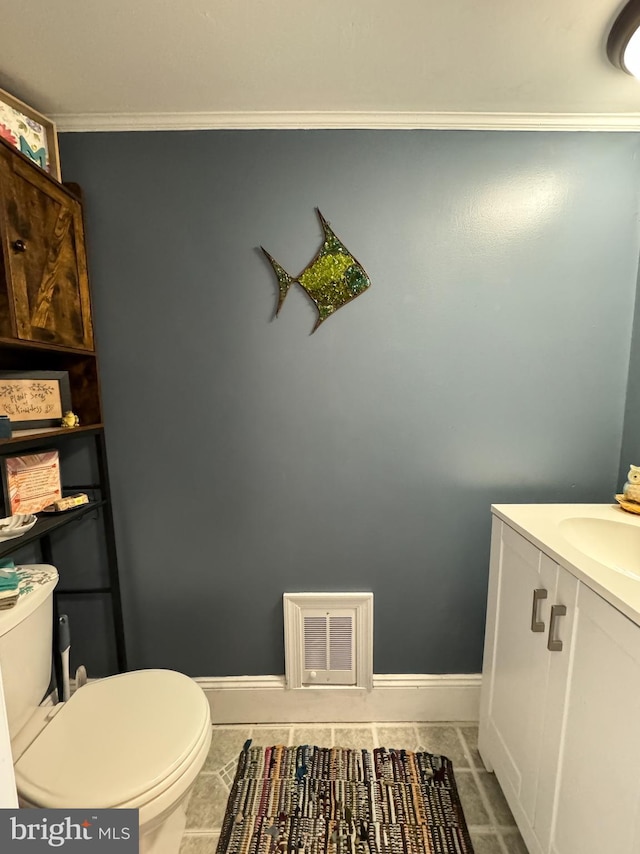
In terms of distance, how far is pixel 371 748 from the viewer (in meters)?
1.41

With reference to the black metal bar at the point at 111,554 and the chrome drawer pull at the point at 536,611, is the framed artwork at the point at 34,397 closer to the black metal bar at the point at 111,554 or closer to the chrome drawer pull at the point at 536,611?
→ the black metal bar at the point at 111,554

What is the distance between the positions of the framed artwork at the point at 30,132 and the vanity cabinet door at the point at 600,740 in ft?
5.93

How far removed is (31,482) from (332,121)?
149 cm

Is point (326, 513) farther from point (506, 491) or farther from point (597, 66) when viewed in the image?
point (597, 66)

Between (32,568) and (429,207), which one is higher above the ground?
(429,207)

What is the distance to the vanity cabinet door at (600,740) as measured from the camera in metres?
0.69

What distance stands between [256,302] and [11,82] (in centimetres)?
91

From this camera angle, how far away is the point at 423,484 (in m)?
1.44

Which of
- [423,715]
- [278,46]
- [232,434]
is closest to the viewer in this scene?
[278,46]

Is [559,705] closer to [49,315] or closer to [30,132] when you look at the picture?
[49,315]

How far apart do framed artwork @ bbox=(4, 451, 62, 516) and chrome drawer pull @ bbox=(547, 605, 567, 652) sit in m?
1.46

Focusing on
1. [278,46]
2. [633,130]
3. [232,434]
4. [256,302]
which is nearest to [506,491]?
[232,434]

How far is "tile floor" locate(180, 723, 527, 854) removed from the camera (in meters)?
1.14

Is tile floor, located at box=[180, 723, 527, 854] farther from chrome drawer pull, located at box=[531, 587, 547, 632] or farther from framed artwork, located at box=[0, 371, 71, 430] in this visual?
framed artwork, located at box=[0, 371, 71, 430]
